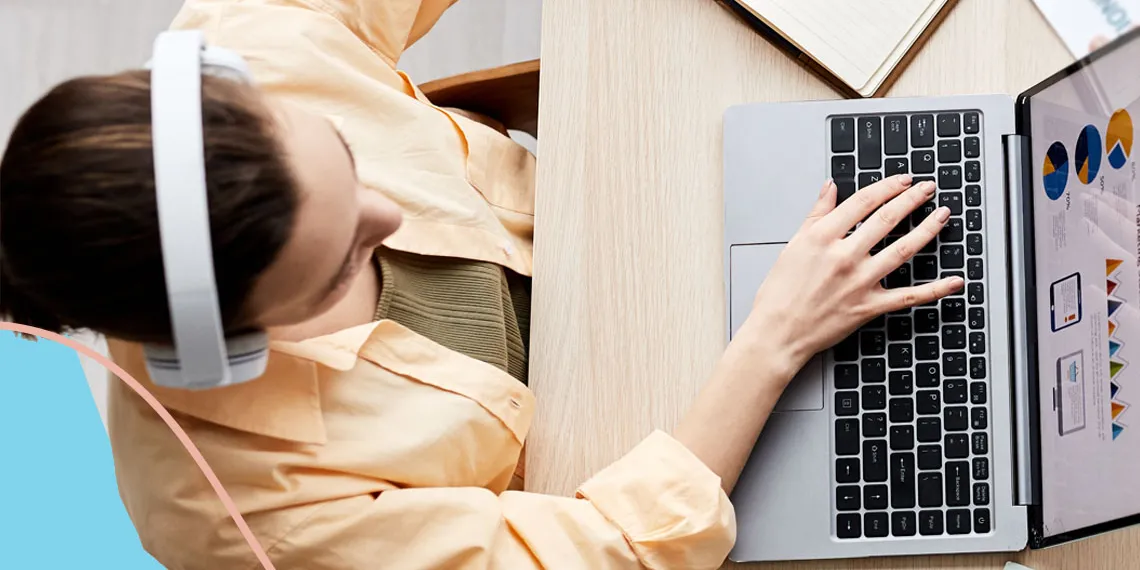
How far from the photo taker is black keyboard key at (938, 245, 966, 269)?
68 cm

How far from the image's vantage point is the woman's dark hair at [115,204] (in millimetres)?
451

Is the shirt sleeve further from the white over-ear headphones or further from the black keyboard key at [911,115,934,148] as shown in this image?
the black keyboard key at [911,115,934,148]

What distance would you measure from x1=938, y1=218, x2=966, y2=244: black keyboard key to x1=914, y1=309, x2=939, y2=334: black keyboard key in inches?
2.1

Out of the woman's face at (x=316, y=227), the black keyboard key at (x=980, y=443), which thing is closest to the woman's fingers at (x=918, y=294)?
the black keyboard key at (x=980, y=443)

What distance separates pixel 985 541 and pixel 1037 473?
0.06 m

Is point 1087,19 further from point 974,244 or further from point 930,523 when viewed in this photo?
point 930,523

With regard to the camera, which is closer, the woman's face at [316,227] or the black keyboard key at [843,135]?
the woman's face at [316,227]

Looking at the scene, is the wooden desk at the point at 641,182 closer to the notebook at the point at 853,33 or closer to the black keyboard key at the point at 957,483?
the notebook at the point at 853,33

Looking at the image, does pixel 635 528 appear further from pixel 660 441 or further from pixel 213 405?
pixel 213 405

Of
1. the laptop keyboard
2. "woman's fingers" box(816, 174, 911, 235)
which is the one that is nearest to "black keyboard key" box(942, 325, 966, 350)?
the laptop keyboard

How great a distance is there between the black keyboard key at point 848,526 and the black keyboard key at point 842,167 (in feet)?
0.82

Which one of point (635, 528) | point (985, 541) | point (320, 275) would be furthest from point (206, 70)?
point (985, 541)

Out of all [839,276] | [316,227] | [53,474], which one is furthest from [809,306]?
[53,474]

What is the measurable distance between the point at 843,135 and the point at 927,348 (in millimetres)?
170
